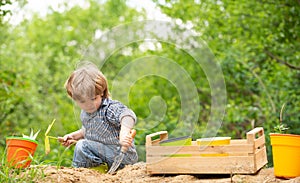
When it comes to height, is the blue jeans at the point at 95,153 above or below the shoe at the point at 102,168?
above

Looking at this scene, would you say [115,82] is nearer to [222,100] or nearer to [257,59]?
[222,100]

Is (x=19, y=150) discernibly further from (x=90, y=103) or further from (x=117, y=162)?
(x=117, y=162)

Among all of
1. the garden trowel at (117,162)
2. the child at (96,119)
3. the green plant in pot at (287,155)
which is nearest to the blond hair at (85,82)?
the child at (96,119)

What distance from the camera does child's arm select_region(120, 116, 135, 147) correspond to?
3.34m

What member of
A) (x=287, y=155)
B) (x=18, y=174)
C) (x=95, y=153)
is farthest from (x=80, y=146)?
(x=287, y=155)

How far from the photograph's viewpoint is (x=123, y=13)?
18.4 metres

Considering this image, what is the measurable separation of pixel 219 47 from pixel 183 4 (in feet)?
3.28

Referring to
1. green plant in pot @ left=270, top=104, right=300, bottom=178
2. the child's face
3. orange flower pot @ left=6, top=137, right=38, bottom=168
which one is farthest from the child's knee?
green plant in pot @ left=270, top=104, right=300, bottom=178

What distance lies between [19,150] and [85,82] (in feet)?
2.26

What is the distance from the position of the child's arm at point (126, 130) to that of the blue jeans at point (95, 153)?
0.33 meters

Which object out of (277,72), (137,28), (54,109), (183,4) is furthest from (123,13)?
(137,28)

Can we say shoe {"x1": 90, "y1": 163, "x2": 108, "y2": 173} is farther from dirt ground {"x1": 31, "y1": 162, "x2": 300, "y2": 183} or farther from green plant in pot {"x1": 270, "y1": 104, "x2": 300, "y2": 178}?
green plant in pot {"x1": 270, "y1": 104, "x2": 300, "y2": 178}

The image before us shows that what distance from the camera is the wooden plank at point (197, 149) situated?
310cm

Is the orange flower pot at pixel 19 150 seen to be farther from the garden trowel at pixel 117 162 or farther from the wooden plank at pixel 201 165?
the wooden plank at pixel 201 165
